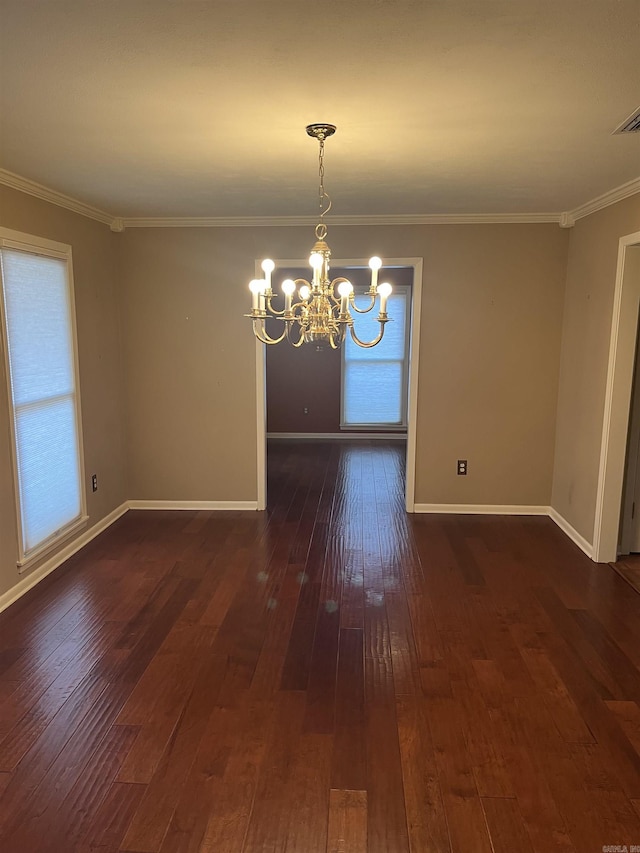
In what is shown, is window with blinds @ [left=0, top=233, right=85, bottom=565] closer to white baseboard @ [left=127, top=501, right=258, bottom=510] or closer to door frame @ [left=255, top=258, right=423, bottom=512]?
white baseboard @ [left=127, top=501, right=258, bottom=510]

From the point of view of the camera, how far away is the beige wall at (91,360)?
3.35 m

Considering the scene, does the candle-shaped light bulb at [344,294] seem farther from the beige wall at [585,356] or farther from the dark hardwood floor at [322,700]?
the beige wall at [585,356]

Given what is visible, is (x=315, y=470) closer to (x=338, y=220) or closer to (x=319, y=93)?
(x=338, y=220)

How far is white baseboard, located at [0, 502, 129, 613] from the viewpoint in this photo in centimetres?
340

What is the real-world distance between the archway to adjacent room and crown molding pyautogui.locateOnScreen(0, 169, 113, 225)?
3655 millimetres

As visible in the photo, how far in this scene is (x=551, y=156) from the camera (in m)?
2.90

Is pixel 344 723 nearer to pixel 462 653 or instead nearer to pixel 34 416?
pixel 462 653

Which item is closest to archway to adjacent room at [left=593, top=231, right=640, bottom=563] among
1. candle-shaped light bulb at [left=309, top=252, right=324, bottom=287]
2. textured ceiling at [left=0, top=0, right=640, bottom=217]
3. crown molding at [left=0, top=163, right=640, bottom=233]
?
textured ceiling at [left=0, top=0, right=640, bottom=217]

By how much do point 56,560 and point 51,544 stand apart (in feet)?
0.48

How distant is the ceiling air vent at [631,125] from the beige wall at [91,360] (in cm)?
318

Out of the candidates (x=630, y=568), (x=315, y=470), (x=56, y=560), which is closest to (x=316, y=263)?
(x=56, y=560)

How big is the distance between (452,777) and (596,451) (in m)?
2.65

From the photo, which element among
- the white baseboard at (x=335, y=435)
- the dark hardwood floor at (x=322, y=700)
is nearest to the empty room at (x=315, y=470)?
the dark hardwood floor at (x=322, y=700)

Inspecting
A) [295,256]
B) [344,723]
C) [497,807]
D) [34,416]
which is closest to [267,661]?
[344,723]
